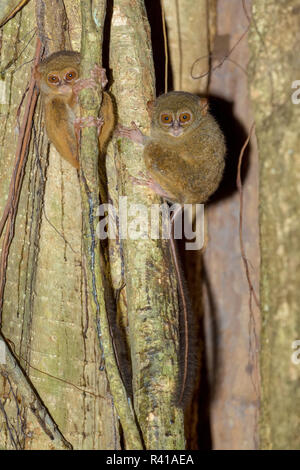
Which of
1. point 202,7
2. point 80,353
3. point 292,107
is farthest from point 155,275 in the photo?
point 202,7

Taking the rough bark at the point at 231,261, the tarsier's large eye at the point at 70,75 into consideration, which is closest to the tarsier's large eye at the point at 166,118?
the tarsier's large eye at the point at 70,75

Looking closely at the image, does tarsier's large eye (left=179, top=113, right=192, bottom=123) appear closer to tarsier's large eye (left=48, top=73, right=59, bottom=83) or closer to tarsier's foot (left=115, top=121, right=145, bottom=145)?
tarsier's foot (left=115, top=121, right=145, bottom=145)

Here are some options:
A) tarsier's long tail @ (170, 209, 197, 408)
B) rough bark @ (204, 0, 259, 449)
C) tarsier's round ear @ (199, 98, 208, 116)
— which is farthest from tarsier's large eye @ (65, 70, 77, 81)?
rough bark @ (204, 0, 259, 449)

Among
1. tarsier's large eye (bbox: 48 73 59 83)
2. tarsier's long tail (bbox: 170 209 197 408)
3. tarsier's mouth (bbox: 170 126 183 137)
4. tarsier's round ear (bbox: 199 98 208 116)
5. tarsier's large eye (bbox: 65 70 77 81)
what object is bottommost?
tarsier's long tail (bbox: 170 209 197 408)

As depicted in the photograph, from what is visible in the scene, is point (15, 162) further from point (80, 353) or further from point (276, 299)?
point (276, 299)

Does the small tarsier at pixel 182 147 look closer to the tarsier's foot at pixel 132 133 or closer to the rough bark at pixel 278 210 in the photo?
the tarsier's foot at pixel 132 133

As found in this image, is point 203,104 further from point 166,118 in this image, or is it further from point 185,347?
point 185,347

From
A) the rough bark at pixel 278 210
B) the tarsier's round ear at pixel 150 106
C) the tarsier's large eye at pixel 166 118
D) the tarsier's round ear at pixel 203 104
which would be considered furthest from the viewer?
the tarsier's round ear at pixel 203 104
